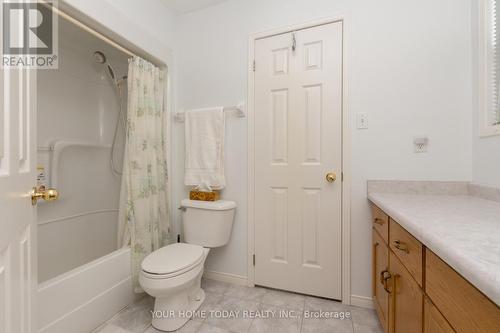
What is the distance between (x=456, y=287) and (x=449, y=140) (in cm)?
124

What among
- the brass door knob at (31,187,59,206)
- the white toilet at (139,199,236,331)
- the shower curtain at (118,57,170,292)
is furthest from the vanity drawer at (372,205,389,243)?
the shower curtain at (118,57,170,292)

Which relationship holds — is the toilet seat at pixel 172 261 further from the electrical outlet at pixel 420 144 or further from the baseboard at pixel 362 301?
the electrical outlet at pixel 420 144

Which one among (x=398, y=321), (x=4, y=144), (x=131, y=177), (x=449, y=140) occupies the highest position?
(x=449, y=140)

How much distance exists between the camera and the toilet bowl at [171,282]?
1.26 metres

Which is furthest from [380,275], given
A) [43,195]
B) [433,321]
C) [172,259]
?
[43,195]

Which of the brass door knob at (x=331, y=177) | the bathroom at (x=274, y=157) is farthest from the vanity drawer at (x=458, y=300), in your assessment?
the brass door knob at (x=331, y=177)

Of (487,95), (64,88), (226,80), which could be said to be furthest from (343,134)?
(64,88)

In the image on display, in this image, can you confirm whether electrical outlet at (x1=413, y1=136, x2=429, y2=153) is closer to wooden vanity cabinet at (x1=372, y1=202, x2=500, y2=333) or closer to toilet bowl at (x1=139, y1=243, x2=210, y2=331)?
wooden vanity cabinet at (x1=372, y1=202, x2=500, y2=333)

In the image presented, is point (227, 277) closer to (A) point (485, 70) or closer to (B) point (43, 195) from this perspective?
(B) point (43, 195)

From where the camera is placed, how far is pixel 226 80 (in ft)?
6.19

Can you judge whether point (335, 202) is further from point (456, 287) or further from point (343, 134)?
point (456, 287)

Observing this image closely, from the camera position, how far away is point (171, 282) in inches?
49.6

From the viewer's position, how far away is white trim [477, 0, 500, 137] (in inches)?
47.4

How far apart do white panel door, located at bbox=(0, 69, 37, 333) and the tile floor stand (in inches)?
33.0
